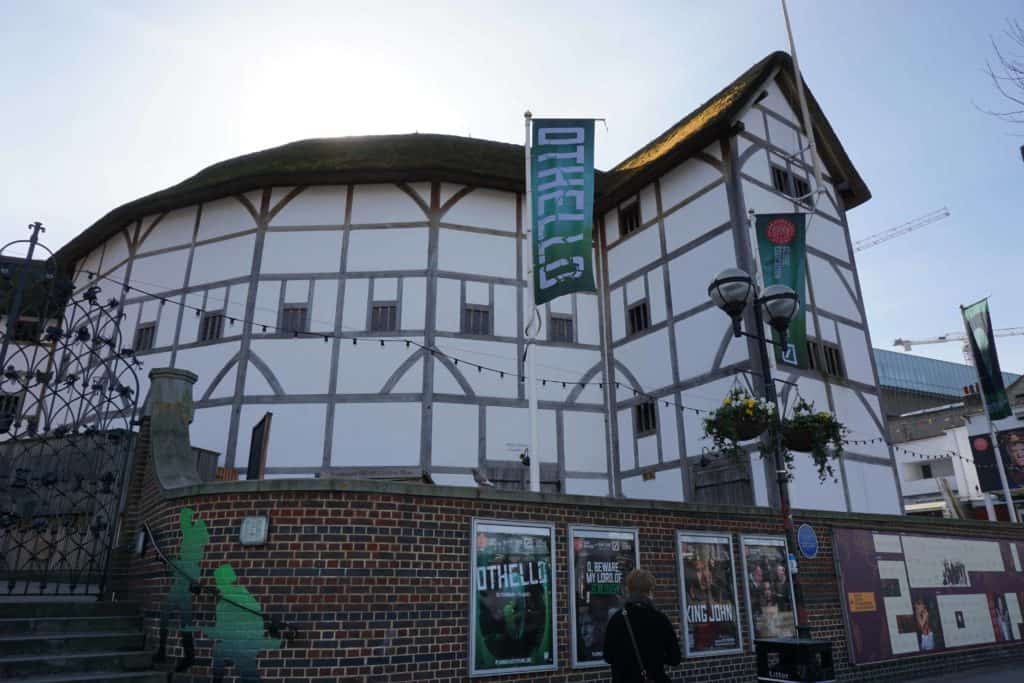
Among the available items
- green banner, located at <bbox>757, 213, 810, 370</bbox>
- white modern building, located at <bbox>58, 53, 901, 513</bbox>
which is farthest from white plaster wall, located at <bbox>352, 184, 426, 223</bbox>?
green banner, located at <bbox>757, 213, 810, 370</bbox>

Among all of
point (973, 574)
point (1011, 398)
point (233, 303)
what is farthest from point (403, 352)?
point (1011, 398)

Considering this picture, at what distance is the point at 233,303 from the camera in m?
16.7

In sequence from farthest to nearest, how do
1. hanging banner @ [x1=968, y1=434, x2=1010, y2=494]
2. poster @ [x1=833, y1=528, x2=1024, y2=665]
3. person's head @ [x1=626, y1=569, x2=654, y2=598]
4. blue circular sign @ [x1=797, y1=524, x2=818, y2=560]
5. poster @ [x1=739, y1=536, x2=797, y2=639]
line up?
hanging banner @ [x1=968, y1=434, x2=1010, y2=494] → poster @ [x1=833, y1=528, x2=1024, y2=665] → blue circular sign @ [x1=797, y1=524, x2=818, y2=560] → poster @ [x1=739, y1=536, x2=797, y2=639] → person's head @ [x1=626, y1=569, x2=654, y2=598]

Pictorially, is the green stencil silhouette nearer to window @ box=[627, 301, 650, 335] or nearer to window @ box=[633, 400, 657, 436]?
window @ box=[633, 400, 657, 436]

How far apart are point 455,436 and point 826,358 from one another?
8777 mm

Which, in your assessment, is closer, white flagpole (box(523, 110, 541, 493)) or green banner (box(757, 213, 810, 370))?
white flagpole (box(523, 110, 541, 493))

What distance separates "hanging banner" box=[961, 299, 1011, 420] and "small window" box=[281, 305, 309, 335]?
692 inches

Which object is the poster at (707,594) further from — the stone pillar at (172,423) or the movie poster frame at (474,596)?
the stone pillar at (172,423)

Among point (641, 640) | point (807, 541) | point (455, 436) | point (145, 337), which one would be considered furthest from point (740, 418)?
point (145, 337)

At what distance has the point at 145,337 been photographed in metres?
17.6

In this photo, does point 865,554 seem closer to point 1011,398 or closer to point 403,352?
point 403,352

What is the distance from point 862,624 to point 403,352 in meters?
10.7

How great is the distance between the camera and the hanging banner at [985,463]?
94.9 feet

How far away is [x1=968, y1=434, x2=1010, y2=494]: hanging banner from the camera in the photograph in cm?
2892
